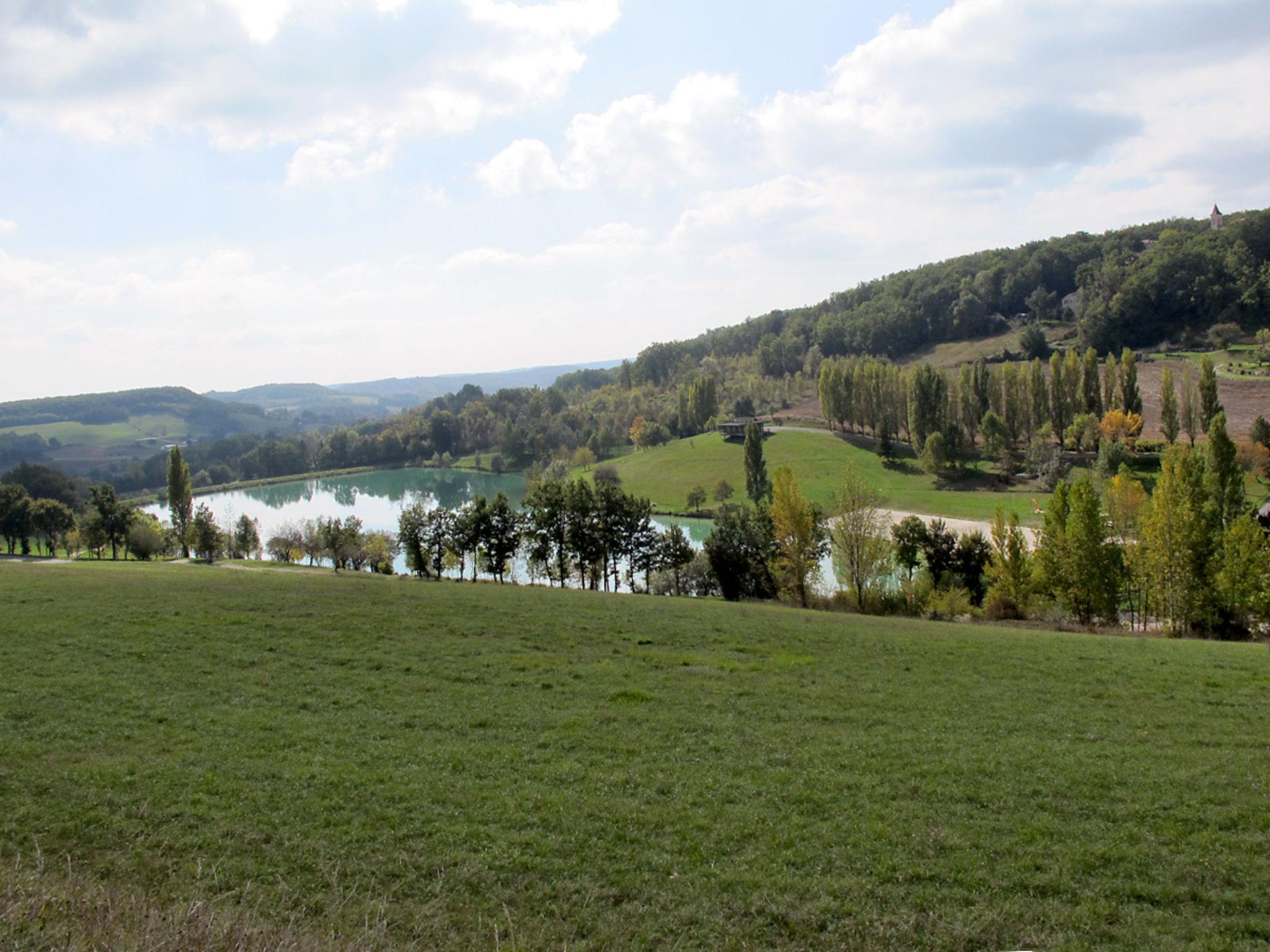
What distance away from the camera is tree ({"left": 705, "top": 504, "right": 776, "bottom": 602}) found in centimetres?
4909

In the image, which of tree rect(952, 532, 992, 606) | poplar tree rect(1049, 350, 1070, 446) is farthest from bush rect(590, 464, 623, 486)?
tree rect(952, 532, 992, 606)

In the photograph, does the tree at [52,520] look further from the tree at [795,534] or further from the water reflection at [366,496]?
the tree at [795,534]

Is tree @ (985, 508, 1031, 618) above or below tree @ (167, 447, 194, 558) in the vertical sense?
below

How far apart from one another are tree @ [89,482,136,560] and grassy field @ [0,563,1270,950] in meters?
53.6

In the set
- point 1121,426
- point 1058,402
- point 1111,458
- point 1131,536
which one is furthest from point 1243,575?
point 1058,402

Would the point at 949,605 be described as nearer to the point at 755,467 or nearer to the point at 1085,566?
the point at 1085,566

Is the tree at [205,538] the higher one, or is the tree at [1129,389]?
the tree at [1129,389]

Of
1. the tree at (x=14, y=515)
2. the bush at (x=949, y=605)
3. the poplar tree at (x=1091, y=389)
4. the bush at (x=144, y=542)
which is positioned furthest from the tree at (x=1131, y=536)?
the tree at (x=14, y=515)

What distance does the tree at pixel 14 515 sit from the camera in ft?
232

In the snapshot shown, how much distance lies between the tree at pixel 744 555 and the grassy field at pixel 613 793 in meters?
26.7

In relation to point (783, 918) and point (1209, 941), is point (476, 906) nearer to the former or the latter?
point (783, 918)

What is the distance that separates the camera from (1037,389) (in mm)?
99000

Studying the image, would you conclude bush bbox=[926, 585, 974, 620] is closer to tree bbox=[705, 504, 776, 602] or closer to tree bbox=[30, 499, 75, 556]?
tree bbox=[705, 504, 776, 602]

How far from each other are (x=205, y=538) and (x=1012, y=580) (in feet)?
209
